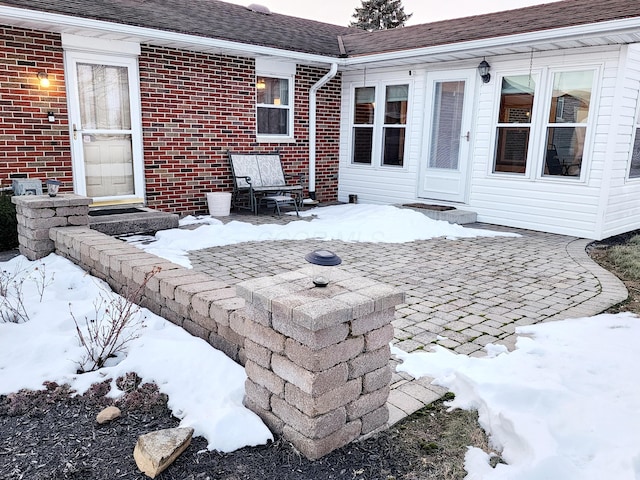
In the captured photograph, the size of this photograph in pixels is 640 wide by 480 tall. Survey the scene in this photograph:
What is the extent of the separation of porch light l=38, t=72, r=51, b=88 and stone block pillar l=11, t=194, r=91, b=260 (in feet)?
6.50

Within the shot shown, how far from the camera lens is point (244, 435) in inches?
83.4

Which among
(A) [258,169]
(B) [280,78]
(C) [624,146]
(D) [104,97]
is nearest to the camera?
(C) [624,146]

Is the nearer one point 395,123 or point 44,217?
point 44,217

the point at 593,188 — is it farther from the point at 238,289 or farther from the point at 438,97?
the point at 238,289

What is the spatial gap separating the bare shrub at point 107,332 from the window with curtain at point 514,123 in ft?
19.0

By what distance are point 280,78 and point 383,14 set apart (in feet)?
80.8

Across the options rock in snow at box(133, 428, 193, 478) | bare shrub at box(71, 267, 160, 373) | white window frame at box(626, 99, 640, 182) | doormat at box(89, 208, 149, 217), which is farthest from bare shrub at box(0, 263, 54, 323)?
white window frame at box(626, 99, 640, 182)

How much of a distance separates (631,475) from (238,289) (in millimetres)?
1696

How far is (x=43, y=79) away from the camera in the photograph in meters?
6.14

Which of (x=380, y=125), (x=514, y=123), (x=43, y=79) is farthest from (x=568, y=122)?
(x=43, y=79)

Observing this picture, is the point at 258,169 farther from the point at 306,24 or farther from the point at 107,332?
the point at 107,332

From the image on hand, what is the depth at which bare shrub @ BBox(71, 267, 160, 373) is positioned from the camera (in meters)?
2.74

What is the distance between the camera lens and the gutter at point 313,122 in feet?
28.9

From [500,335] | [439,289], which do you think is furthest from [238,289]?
[439,289]
